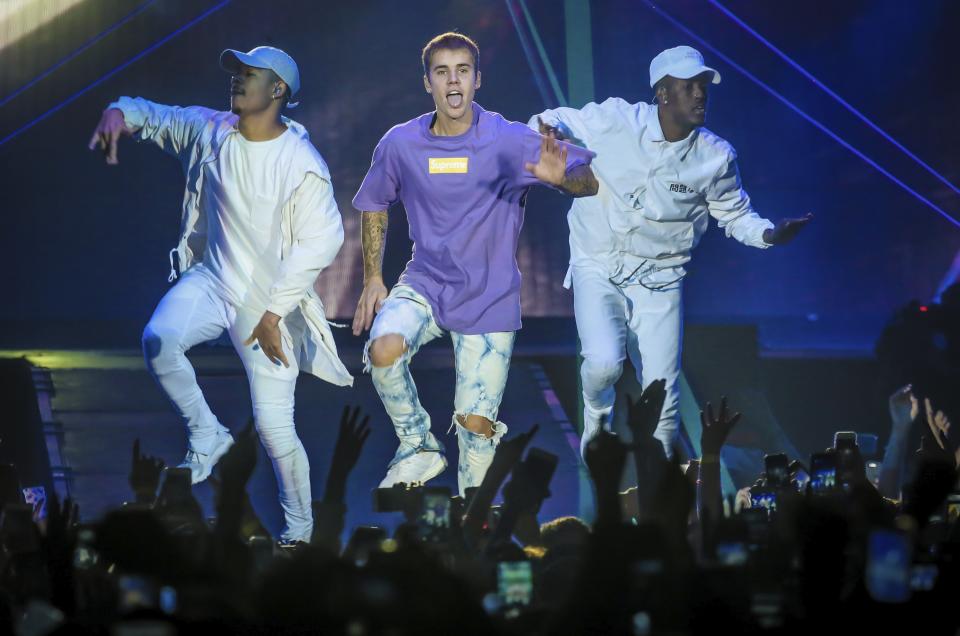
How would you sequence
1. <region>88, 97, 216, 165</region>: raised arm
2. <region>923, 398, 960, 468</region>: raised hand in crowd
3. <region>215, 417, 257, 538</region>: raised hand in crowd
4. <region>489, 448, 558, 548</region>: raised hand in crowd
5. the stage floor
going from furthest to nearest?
the stage floor
<region>88, 97, 216, 165</region>: raised arm
<region>923, 398, 960, 468</region>: raised hand in crowd
<region>489, 448, 558, 548</region>: raised hand in crowd
<region>215, 417, 257, 538</region>: raised hand in crowd

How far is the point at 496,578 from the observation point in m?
3.41

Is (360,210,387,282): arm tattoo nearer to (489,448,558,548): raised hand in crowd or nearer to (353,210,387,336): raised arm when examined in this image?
(353,210,387,336): raised arm

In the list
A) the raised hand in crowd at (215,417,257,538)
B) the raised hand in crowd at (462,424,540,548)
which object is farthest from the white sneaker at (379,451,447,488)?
the raised hand in crowd at (215,417,257,538)

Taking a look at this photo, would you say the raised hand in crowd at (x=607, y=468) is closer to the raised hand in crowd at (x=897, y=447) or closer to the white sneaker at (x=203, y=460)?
the raised hand in crowd at (x=897, y=447)

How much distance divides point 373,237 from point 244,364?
35.6 inches

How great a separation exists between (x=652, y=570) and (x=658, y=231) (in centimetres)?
425

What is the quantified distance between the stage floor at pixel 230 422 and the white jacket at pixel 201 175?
473 mm

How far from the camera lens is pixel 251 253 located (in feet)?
21.9

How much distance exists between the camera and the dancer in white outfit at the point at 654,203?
683cm

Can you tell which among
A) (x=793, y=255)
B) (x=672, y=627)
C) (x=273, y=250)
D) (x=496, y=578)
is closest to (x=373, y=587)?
(x=672, y=627)

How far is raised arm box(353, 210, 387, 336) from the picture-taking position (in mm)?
6359

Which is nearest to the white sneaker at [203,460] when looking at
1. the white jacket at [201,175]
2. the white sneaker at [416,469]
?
the white jacket at [201,175]

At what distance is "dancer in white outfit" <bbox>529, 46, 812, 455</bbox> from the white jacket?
1.24 metres

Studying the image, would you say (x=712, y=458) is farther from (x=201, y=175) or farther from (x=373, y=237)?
(x=201, y=175)
